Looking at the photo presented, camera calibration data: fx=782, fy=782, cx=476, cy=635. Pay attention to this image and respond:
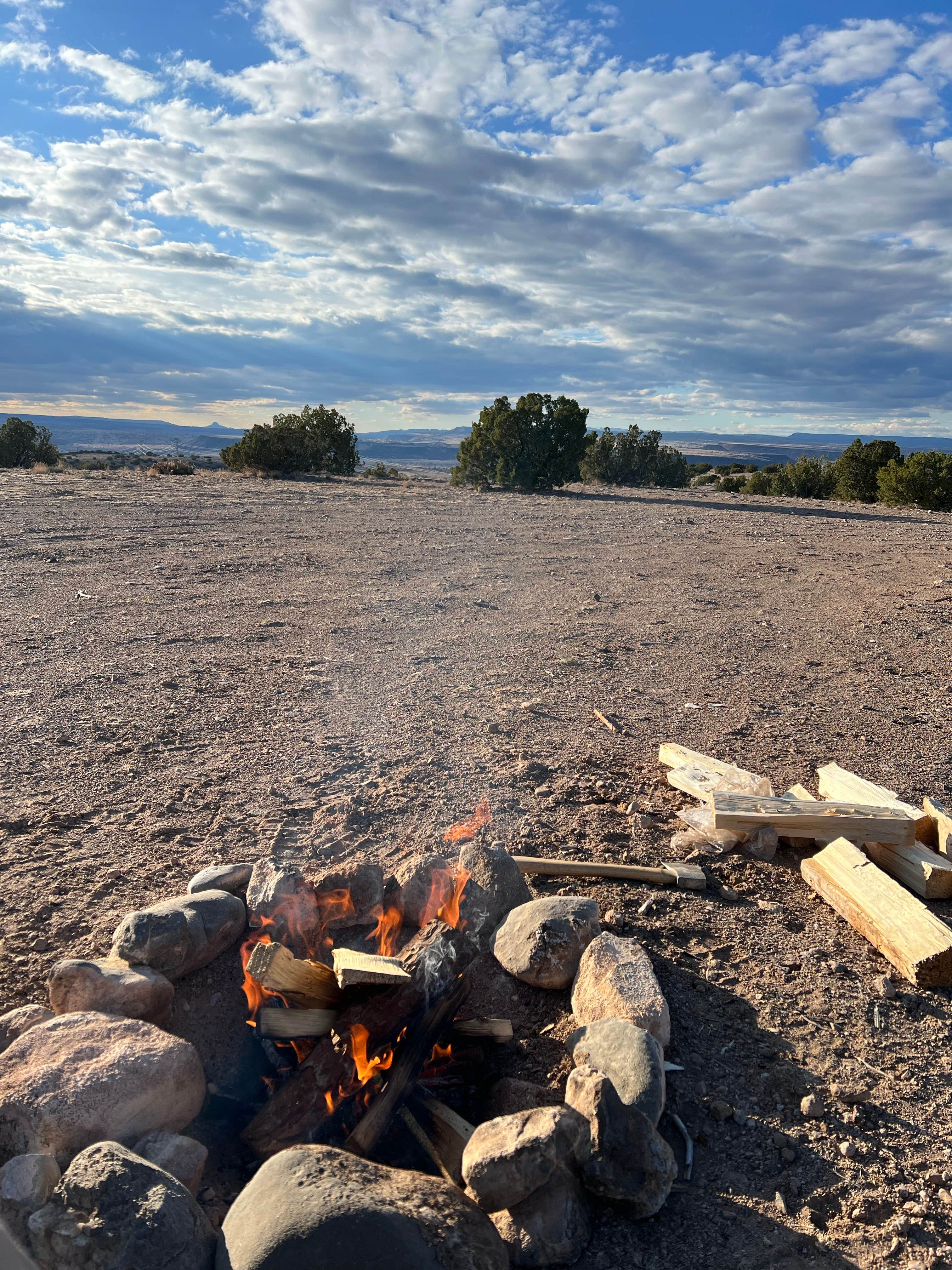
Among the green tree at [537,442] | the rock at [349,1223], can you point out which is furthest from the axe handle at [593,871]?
the green tree at [537,442]

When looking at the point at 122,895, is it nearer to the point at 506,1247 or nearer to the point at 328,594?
the point at 506,1247

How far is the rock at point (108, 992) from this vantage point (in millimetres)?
2506

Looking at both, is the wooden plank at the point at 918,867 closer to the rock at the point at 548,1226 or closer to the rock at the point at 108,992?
the rock at the point at 548,1226

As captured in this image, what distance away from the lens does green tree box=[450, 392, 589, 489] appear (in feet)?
83.6

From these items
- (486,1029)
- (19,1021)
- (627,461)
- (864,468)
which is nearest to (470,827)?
(486,1029)

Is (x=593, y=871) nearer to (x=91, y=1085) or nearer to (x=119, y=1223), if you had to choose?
(x=91, y=1085)

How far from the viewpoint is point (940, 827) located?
3545 millimetres

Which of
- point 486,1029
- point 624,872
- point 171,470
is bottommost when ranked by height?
point 486,1029

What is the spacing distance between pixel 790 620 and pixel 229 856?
A: 6.24 m

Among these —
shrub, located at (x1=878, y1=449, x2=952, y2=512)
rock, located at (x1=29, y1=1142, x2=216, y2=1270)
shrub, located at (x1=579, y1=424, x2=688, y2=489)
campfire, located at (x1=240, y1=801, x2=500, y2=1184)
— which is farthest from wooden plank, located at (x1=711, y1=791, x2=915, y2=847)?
shrub, located at (x1=579, y1=424, x2=688, y2=489)

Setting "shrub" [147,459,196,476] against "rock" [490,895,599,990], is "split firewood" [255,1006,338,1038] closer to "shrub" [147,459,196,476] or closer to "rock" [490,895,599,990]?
"rock" [490,895,599,990]

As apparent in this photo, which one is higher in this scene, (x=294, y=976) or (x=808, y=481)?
(x=808, y=481)

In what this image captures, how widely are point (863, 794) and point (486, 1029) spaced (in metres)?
2.34

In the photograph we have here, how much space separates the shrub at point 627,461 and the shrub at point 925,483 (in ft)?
29.2
